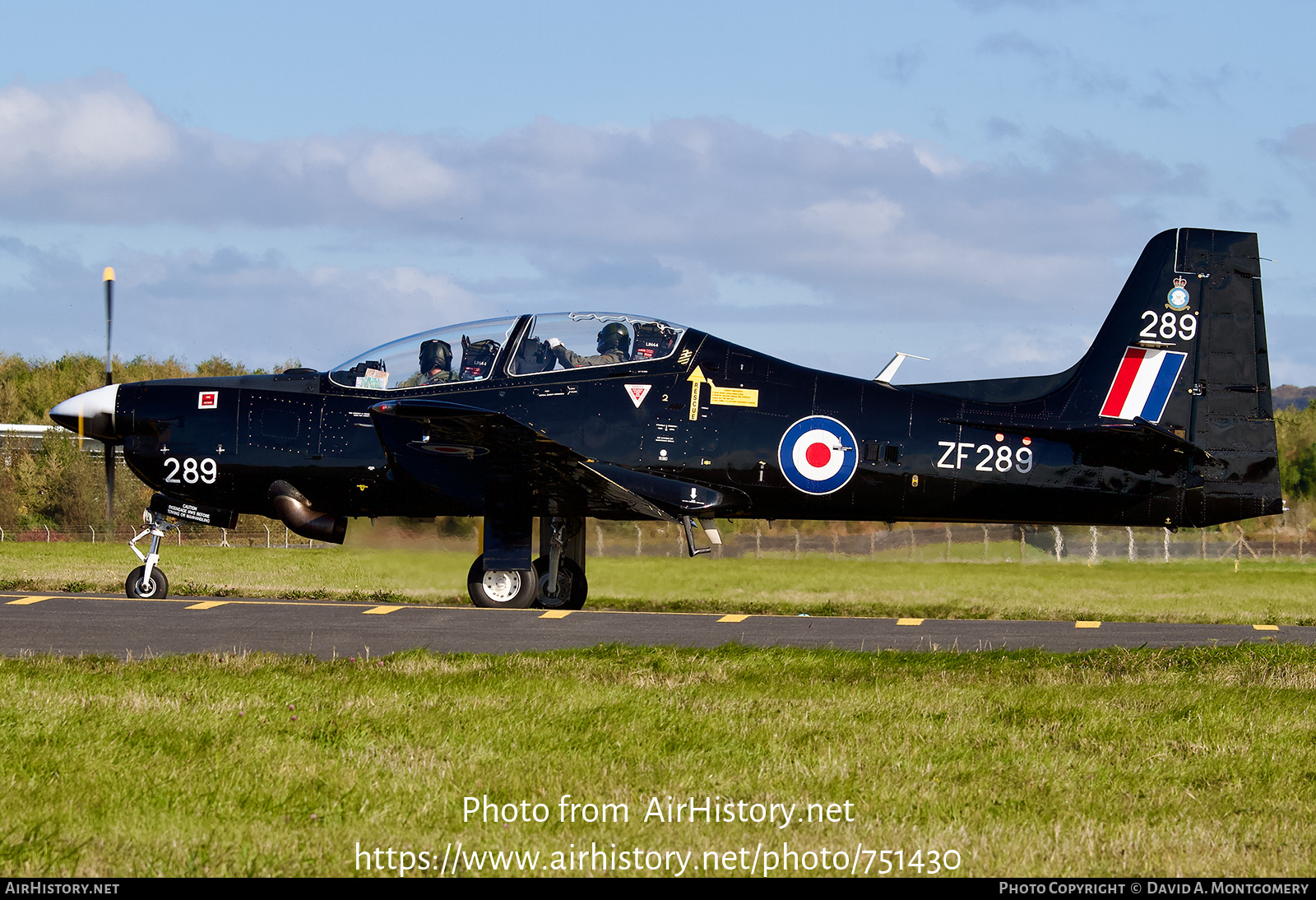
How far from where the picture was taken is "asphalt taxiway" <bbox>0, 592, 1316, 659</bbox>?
11102 millimetres

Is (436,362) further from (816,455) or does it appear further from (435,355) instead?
(816,455)

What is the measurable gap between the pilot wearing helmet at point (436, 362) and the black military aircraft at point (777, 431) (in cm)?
2

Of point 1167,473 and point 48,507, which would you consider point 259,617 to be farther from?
point 48,507

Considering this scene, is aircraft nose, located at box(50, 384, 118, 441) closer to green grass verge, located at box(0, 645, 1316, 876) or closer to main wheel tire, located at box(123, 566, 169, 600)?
main wheel tire, located at box(123, 566, 169, 600)

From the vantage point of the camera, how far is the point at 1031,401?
15164mm

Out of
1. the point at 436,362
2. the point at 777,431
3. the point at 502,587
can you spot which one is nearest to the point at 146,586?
the point at 502,587

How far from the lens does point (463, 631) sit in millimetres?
12266

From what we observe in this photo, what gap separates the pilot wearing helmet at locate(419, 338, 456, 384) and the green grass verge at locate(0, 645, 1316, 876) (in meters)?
5.85

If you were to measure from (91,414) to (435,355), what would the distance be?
15.3 feet

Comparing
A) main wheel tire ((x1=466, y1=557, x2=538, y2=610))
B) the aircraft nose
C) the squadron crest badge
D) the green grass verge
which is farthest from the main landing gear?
the squadron crest badge

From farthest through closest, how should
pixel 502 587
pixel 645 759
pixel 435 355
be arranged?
pixel 502 587 < pixel 435 355 < pixel 645 759

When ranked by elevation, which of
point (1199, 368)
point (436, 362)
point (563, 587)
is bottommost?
point (563, 587)

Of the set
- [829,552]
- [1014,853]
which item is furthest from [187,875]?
[829,552]

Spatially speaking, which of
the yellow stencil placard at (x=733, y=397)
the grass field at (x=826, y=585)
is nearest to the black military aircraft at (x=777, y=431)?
the yellow stencil placard at (x=733, y=397)
